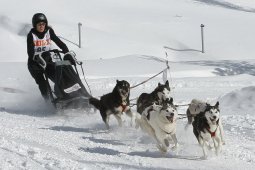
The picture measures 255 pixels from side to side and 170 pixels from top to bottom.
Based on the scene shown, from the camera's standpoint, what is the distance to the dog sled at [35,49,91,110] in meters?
8.87

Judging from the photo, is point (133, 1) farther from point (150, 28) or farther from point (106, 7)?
point (150, 28)

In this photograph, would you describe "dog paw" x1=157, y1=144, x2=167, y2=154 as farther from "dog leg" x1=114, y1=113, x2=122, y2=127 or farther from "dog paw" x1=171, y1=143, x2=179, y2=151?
"dog leg" x1=114, y1=113, x2=122, y2=127

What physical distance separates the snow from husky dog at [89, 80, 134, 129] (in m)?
0.23

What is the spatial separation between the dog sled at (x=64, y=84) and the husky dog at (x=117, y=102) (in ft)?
3.33

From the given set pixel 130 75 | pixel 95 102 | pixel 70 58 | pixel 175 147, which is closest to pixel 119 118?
pixel 95 102

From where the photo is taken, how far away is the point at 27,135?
721 centimetres

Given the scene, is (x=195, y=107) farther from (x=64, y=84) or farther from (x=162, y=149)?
(x=64, y=84)

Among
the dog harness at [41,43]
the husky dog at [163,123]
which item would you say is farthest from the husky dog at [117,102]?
the dog harness at [41,43]

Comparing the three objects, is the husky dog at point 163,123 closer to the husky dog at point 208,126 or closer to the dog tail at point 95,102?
the husky dog at point 208,126

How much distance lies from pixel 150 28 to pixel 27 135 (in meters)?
13.6

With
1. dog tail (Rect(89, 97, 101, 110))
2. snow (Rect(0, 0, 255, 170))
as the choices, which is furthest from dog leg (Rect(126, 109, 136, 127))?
dog tail (Rect(89, 97, 101, 110))

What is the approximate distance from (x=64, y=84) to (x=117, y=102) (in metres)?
1.58

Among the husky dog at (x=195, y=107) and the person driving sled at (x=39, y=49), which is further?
the person driving sled at (x=39, y=49)

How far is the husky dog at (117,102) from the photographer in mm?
7664
